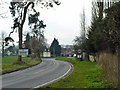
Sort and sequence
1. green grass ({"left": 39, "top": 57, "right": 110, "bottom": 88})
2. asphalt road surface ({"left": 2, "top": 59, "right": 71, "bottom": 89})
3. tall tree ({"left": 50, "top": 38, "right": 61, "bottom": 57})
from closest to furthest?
green grass ({"left": 39, "top": 57, "right": 110, "bottom": 88})
asphalt road surface ({"left": 2, "top": 59, "right": 71, "bottom": 89})
tall tree ({"left": 50, "top": 38, "right": 61, "bottom": 57})

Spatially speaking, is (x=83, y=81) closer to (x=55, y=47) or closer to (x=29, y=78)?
(x=29, y=78)

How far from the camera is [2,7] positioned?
1786 centimetres

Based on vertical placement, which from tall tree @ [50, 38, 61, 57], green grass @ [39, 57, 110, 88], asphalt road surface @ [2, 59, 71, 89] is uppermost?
Result: tall tree @ [50, 38, 61, 57]

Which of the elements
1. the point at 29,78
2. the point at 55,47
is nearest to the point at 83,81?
the point at 29,78

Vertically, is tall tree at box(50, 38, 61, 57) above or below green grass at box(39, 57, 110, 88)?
above

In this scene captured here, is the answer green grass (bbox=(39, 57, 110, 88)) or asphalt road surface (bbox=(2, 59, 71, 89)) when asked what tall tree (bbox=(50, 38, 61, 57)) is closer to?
asphalt road surface (bbox=(2, 59, 71, 89))

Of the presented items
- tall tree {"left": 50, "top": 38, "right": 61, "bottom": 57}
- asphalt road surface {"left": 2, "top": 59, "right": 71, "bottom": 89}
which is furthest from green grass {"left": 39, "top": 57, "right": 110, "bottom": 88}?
tall tree {"left": 50, "top": 38, "right": 61, "bottom": 57}

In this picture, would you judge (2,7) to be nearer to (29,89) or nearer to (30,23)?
(29,89)

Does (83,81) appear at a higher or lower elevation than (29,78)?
higher

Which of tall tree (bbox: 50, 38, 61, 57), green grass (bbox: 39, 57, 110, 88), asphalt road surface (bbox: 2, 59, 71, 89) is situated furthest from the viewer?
tall tree (bbox: 50, 38, 61, 57)

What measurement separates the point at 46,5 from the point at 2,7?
39.0 feet

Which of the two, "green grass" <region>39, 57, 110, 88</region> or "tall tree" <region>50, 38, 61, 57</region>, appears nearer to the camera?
"green grass" <region>39, 57, 110, 88</region>

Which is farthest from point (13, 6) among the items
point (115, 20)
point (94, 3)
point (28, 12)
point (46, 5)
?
point (115, 20)

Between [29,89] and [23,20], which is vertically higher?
[23,20]
